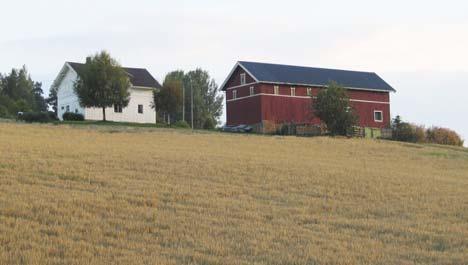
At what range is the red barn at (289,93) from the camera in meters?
65.1

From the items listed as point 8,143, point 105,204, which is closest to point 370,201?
point 105,204

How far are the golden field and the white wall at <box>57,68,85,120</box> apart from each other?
44531mm

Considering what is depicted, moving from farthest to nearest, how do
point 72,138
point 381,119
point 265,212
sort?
point 381,119 < point 72,138 < point 265,212

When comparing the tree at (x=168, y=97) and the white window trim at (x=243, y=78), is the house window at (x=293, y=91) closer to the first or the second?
the white window trim at (x=243, y=78)

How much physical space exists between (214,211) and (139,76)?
198 feet

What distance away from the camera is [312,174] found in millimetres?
23859

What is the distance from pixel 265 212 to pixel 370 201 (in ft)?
13.8

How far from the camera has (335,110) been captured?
187 feet

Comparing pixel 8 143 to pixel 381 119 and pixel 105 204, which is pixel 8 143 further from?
pixel 381 119

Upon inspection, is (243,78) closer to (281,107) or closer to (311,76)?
(281,107)

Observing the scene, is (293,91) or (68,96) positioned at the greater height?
(68,96)

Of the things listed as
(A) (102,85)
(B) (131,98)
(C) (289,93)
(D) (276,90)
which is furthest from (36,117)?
(C) (289,93)

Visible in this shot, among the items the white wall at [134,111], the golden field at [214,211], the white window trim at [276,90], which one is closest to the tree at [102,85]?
the white wall at [134,111]

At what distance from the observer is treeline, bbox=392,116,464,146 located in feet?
205
